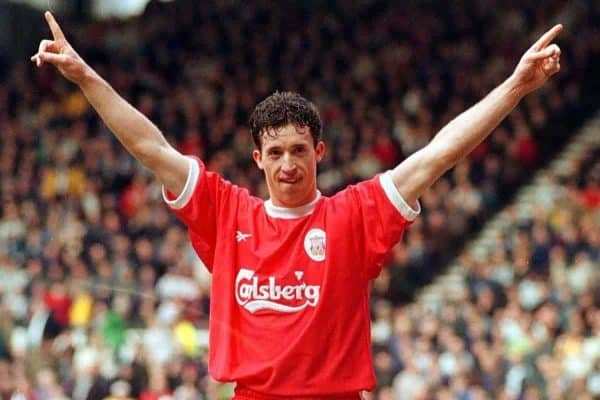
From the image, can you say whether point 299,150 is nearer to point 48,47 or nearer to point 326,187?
point 48,47

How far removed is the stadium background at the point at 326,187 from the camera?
10938 millimetres

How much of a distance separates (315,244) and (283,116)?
550 mm

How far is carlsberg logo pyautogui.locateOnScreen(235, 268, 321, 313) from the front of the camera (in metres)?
5.39

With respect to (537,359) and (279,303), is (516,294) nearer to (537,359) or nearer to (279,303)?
(537,359)

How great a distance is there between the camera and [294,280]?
5398 millimetres

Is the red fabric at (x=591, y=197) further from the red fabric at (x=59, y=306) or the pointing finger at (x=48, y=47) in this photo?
the pointing finger at (x=48, y=47)

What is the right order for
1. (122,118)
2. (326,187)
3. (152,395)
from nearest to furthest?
(122,118)
(152,395)
(326,187)

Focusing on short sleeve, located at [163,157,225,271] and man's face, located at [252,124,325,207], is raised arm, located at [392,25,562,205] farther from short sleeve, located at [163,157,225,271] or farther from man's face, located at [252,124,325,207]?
short sleeve, located at [163,157,225,271]

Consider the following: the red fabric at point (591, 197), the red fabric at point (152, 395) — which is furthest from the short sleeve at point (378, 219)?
the red fabric at point (591, 197)

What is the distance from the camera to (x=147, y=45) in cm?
2503

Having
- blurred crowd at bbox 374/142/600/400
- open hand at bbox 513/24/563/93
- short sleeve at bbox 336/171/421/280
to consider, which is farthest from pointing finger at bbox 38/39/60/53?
blurred crowd at bbox 374/142/600/400

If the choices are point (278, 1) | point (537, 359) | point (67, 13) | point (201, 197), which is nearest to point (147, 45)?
point (278, 1)

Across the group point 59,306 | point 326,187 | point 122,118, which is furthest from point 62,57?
point 326,187

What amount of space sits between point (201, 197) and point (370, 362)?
99 cm
